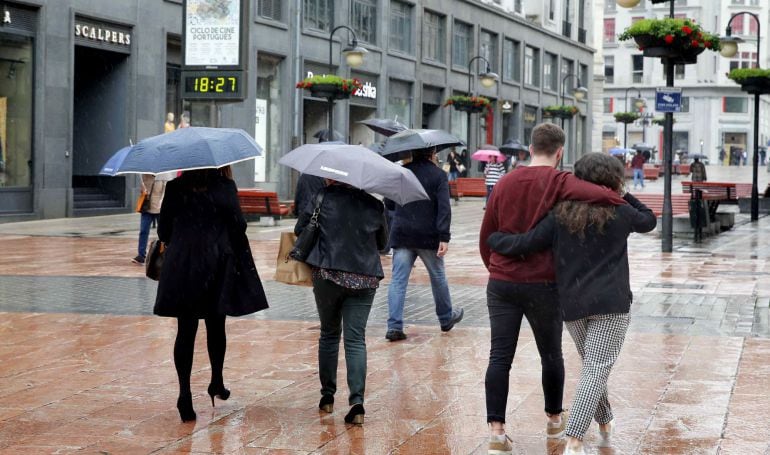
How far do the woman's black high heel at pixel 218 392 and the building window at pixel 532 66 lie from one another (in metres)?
51.2

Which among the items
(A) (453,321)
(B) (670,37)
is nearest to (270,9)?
(B) (670,37)

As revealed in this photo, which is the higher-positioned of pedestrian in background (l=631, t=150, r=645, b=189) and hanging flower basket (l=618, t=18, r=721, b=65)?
hanging flower basket (l=618, t=18, r=721, b=65)

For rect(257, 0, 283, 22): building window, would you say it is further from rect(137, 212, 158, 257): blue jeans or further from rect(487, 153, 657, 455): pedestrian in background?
rect(487, 153, 657, 455): pedestrian in background

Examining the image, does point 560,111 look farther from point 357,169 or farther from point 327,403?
point 357,169

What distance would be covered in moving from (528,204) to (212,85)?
13.0 meters

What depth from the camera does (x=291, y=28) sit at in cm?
3566

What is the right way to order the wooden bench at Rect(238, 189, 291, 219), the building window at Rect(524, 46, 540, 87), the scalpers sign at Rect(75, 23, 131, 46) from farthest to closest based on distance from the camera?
the building window at Rect(524, 46, 540, 87), the scalpers sign at Rect(75, 23, 131, 46), the wooden bench at Rect(238, 189, 291, 219)

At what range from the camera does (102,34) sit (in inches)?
1092

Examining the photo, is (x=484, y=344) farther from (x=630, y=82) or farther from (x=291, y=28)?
(x=630, y=82)

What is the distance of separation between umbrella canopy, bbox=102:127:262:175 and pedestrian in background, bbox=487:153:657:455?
180cm

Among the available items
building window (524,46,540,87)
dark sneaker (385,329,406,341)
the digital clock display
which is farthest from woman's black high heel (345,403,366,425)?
building window (524,46,540,87)

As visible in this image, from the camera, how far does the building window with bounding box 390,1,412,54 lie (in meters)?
43.3

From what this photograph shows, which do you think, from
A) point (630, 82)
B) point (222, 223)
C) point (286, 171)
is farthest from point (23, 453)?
point (630, 82)

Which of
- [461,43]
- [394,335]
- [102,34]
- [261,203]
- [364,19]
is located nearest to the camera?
[394,335]
